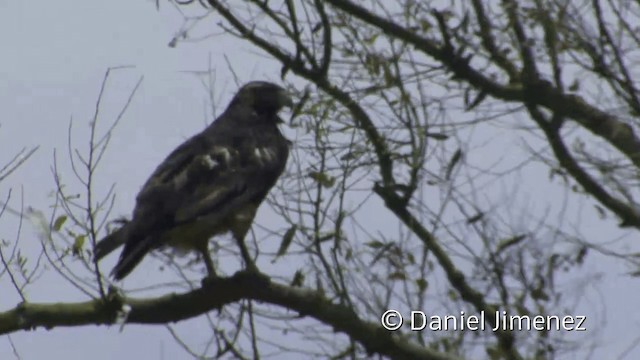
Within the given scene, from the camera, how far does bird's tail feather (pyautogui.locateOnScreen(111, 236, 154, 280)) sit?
618 centimetres

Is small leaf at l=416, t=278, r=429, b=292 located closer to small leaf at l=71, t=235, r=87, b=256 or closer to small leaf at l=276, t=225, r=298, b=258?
small leaf at l=276, t=225, r=298, b=258

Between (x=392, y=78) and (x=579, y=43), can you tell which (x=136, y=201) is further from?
(x=579, y=43)

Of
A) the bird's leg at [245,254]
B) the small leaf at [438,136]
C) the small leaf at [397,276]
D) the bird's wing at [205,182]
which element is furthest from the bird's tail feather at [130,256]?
the small leaf at [438,136]

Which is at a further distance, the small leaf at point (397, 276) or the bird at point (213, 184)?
the small leaf at point (397, 276)

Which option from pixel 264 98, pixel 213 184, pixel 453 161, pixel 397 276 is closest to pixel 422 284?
pixel 397 276

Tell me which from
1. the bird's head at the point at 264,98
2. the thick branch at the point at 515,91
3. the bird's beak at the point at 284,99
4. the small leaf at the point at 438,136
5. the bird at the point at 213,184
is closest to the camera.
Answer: the bird at the point at 213,184

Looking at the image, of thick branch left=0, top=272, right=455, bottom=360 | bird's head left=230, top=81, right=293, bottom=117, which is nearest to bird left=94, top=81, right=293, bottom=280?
bird's head left=230, top=81, right=293, bottom=117

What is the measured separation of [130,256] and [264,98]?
211 cm

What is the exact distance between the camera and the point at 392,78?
736cm

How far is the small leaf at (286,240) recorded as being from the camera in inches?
277

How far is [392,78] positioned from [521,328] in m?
1.44

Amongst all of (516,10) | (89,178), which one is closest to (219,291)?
(89,178)

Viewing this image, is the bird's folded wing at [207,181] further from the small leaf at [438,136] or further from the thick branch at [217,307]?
the small leaf at [438,136]

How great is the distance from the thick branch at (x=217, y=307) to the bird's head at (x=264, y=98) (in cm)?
191
